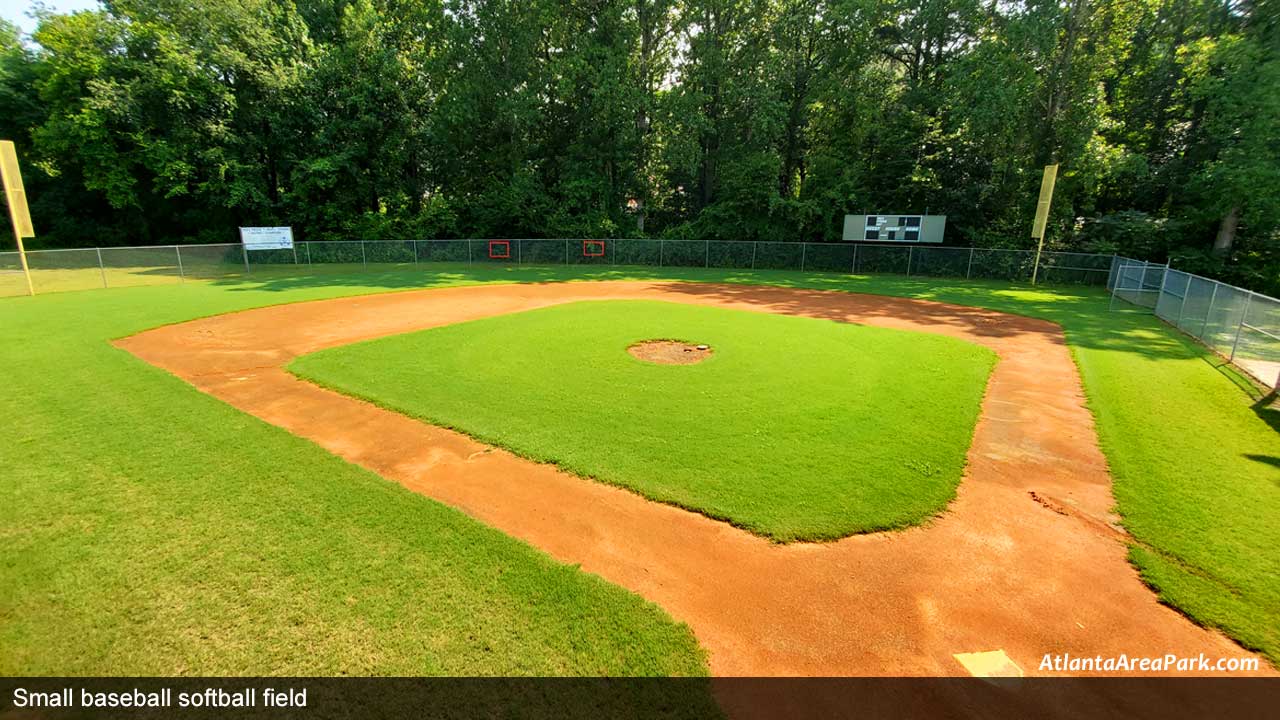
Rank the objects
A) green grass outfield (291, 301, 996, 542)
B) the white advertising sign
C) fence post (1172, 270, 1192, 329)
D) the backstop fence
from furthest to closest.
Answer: the white advertising sign, fence post (1172, 270, 1192, 329), the backstop fence, green grass outfield (291, 301, 996, 542)

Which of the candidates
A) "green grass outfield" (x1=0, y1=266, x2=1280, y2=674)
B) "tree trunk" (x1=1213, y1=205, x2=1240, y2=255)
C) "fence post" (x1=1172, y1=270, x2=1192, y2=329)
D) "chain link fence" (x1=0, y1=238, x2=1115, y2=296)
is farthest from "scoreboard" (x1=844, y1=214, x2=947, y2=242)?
"green grass outfield" (x1=0, y1=266, x2=1280, y2=674)

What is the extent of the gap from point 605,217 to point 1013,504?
93.0 ft

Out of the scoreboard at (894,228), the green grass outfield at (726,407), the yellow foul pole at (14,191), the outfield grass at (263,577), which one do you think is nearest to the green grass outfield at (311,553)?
the outfield grass at (263,577)

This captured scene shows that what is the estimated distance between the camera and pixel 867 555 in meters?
4.51

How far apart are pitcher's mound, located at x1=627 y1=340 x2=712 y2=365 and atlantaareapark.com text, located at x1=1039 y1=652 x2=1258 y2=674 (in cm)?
705

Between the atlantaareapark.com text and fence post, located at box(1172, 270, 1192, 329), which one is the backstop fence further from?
the atlantaareapark.com text

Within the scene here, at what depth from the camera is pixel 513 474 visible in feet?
19.0

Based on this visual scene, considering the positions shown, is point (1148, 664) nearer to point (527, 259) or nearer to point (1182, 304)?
point (1182, 304)

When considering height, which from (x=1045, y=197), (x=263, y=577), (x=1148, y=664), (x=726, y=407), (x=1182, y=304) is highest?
(x=1045, y=197)

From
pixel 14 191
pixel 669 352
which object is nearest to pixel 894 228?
pixel 669 352

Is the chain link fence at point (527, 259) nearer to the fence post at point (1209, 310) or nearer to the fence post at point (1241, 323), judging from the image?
the fence post at point (1209, 310)

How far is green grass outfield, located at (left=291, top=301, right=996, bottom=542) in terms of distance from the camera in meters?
5.41

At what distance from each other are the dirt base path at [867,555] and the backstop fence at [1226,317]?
448 centimetres

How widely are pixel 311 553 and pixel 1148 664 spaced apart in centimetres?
597
